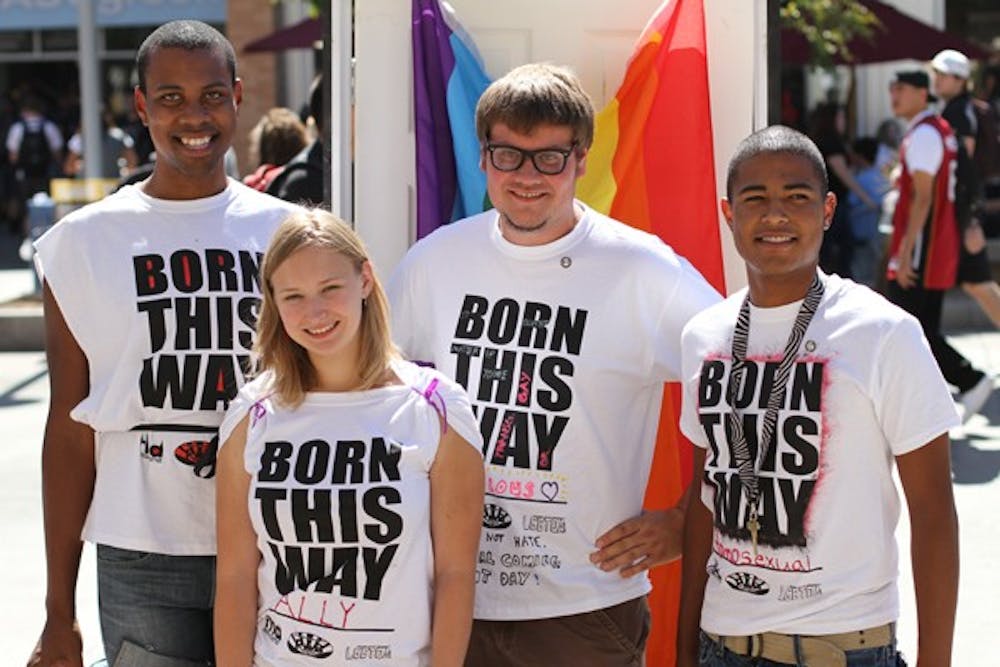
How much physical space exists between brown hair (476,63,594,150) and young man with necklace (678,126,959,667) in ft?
1.23

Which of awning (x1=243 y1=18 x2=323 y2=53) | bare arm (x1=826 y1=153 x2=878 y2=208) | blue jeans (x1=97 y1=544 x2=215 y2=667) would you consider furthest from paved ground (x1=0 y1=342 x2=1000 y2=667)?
awning (x1=243 y1=18 x2=323 y2=53)

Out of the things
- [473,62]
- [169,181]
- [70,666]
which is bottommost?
[70,666]

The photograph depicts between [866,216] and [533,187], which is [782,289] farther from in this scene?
[866,216]

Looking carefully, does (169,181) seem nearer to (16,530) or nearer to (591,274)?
(591,274)

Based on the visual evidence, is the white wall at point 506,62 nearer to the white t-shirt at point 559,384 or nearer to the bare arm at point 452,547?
the white t-shirt at point 559,384

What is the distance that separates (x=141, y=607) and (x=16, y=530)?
435cm

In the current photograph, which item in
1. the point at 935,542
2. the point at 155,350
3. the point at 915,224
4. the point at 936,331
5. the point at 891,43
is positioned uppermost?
the point at 891,43

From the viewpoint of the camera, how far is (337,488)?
9.49ft

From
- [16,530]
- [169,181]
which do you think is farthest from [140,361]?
[16,530]

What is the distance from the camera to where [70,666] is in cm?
331

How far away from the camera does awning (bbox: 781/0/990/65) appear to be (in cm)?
1315

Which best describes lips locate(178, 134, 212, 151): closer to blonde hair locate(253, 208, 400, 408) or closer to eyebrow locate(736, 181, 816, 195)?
blonde hair locate(253, 208, 400, 408)

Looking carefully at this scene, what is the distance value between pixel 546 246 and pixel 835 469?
78cm

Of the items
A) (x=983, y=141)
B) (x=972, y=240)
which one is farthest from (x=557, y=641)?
(x=983, y=141)
